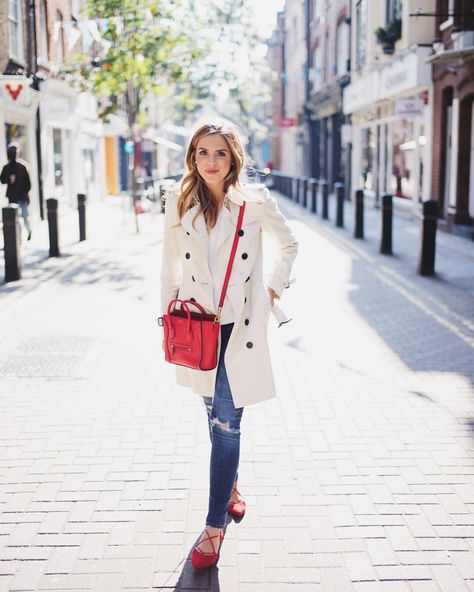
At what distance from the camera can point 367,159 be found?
90.9ft

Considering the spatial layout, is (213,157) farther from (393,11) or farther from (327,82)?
(327,82)

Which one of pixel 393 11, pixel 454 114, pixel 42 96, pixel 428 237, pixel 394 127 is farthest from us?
pixel 394 127

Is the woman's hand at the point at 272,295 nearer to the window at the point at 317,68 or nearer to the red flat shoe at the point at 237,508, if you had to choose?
the red flat shoe at the point at 237,508

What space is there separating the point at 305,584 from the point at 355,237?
13.2 meters

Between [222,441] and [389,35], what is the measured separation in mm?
20548

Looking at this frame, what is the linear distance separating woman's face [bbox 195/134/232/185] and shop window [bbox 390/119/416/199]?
1862 centimetres

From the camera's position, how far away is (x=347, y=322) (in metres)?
8.10

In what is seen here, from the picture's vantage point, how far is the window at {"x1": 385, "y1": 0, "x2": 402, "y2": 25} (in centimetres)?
2156

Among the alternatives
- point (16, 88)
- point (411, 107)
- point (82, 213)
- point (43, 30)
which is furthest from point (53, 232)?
point (43, 30)

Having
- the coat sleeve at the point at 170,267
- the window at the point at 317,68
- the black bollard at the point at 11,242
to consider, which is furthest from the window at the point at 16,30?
the window at the point at 317,68

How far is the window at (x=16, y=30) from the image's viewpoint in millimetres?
18734

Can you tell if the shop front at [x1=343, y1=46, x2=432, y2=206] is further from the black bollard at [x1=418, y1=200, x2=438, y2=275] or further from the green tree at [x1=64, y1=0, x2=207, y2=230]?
the black bollard at [x1=418, y1=200, x2=438, y2=275]

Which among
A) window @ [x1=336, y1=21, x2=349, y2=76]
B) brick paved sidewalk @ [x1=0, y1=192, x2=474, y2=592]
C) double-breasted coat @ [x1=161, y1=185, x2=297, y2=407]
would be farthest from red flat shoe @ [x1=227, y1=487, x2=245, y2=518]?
window @ [x1=336, y1=21, x2=349, y2=76]

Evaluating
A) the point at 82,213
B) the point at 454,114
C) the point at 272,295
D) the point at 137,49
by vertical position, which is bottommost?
the point at 82,213
